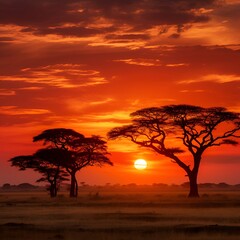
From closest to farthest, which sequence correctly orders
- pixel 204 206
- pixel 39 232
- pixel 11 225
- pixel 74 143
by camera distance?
pixel 39 232, pixel 11 225, pixel 204 206, pixel 74 143

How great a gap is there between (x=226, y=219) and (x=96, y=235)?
50.2 ft

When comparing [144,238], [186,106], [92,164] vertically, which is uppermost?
[186,106]

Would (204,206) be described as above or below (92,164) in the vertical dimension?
below

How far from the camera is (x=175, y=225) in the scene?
122 feet

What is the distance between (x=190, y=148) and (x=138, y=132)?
9157mm

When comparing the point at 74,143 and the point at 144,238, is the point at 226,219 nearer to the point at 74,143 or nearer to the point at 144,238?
the point at 144,238

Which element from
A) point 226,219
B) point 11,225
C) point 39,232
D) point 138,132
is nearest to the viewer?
point 39,232

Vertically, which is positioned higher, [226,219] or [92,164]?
[92,164]

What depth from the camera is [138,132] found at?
3620 inches

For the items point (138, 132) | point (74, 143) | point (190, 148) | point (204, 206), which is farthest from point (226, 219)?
point (74, 143)

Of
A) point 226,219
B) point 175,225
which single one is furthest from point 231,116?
point 175,225

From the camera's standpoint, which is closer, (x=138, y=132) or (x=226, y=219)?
(x=226, y=219)

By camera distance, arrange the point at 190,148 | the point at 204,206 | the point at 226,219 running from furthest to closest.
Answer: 1. the point at 190,148
2. the point at 204,206
3. the point at 226,219

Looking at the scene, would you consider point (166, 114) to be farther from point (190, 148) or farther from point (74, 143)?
point (74, 143)
